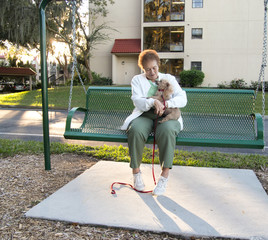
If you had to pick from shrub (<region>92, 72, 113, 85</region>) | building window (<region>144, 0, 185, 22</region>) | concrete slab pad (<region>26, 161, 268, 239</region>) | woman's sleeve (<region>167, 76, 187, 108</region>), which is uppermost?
building window (<region>144, 0, 185, 22</region>)

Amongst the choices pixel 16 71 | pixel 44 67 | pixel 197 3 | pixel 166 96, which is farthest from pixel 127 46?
pixel 166 96

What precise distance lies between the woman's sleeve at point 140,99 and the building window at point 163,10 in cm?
2229

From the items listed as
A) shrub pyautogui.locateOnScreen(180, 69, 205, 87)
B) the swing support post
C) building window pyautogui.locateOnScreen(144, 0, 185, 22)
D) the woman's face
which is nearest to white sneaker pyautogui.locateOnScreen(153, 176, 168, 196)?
the woman's face

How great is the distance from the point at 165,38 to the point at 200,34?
9.36ft

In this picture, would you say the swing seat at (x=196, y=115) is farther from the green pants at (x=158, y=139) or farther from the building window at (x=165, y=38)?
the building window at (x=165, y=38)

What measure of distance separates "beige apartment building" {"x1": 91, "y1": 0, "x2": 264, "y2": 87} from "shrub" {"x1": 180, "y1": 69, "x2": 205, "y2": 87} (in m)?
1.59

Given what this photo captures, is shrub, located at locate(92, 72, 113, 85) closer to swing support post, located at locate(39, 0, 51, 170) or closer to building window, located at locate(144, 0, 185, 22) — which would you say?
building window, located at locate(144, 0, 185, 22)

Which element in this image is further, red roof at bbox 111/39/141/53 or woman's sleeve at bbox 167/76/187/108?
red roof at bbox 111/39/141/53

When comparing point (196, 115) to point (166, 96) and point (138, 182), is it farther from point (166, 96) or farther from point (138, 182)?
point (138, 182)

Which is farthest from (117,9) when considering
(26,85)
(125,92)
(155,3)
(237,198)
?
(237,198)

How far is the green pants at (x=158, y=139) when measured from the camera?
3.04 m

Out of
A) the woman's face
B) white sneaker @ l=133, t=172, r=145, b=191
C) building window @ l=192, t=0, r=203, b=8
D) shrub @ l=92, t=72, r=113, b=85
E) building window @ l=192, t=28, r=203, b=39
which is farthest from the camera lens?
shrub @ l=92, t=72, r=113, b=85

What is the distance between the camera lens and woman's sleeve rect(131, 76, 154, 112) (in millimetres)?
3223

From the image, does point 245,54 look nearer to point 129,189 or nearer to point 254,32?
point 254,32
